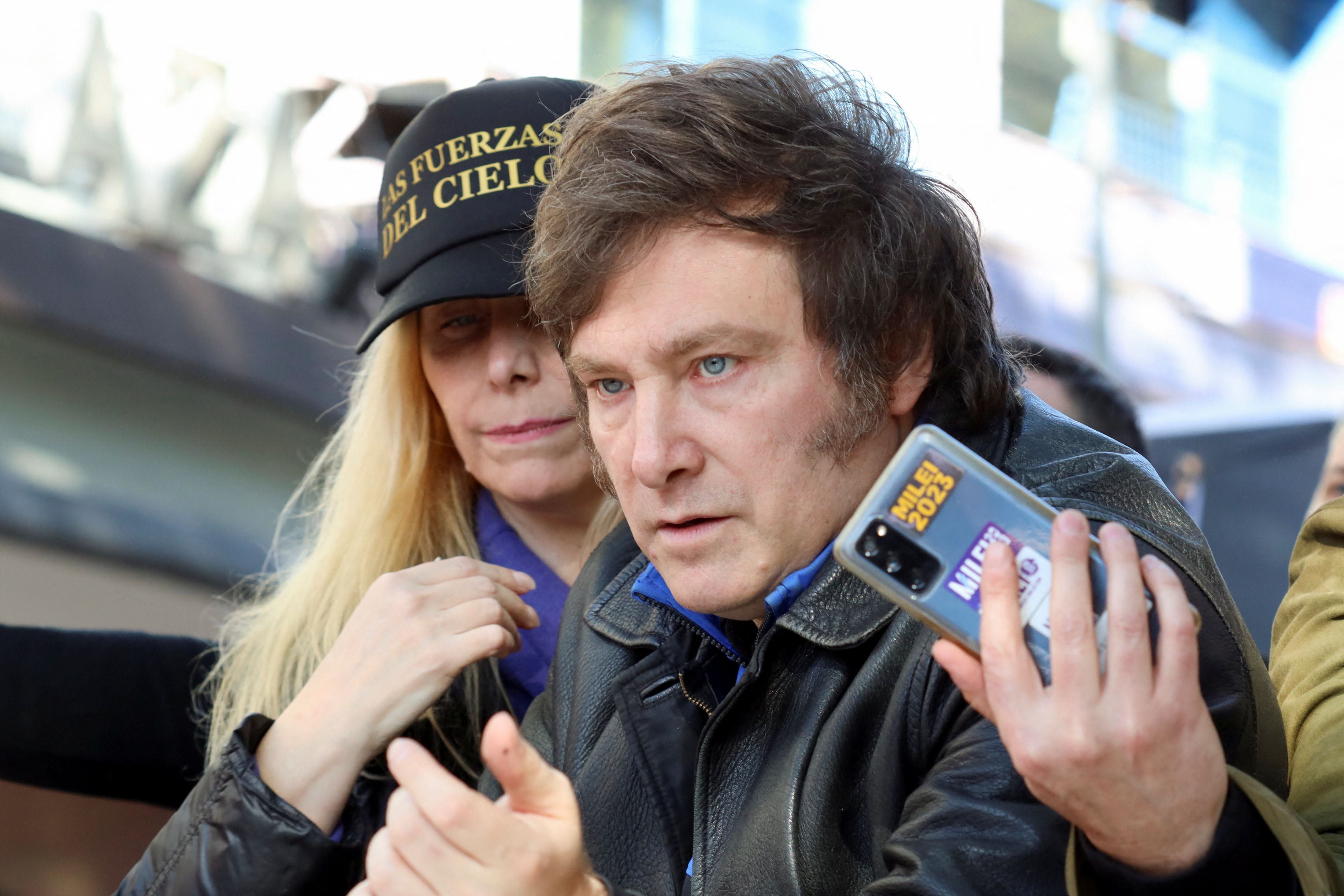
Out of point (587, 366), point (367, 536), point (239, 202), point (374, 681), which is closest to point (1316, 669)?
point (587, 366)

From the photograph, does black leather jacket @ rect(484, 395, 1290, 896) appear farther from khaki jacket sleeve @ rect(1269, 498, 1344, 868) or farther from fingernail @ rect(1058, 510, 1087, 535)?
fingernail @ rect(1058, 510, 1087, 535)

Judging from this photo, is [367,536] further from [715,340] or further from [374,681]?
[715,340]

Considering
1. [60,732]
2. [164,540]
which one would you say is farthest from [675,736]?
[164,540]

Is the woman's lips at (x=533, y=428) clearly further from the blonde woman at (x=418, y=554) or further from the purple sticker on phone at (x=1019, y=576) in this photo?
the purple sticker on phone at (x=1019, y=576)

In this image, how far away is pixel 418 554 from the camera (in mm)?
2256

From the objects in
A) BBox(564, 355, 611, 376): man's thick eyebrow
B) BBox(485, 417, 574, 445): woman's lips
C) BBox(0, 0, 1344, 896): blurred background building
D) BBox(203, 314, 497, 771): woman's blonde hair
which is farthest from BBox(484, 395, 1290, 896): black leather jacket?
BBox(0, 0, 1344, 896): blurred background building

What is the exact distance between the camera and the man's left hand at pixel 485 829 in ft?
3.14

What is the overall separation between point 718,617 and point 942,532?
50 cm

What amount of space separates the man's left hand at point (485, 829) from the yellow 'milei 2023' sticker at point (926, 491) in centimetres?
34

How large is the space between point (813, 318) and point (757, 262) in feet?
0.27

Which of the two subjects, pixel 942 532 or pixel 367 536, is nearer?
pixel 942 532

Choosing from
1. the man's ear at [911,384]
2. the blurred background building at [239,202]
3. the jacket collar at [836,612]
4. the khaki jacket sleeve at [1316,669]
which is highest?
the man's ear at [911,384]

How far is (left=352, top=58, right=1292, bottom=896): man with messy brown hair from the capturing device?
116cm

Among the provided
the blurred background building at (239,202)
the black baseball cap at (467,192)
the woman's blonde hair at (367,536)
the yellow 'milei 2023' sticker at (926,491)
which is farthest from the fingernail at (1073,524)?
the blurred background building at (239,202)
